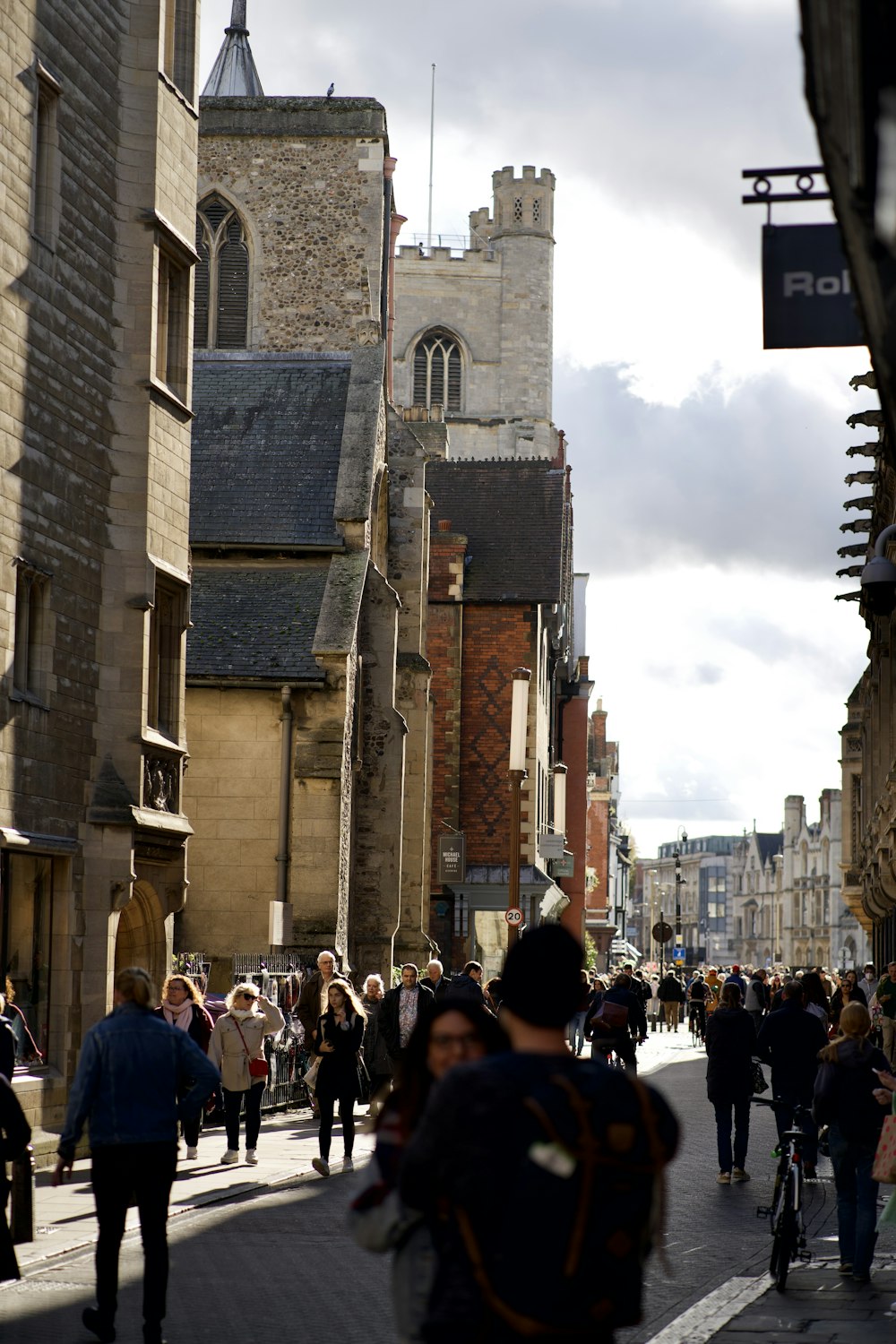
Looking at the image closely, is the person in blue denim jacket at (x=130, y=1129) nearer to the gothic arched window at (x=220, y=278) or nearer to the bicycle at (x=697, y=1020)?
the bicycle at (x=697, y=1020)

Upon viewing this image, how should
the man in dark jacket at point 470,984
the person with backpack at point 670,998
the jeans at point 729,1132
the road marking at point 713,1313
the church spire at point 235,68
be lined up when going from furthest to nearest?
1. the church spire at point 235,68
2. the person with backpack at point 670,998
3. the man in dark jacket at point 470,984
4. the jeans at point 729,1132
5. the road marking at point 713,1313

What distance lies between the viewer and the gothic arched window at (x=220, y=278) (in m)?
39.9

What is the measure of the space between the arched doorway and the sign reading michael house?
1025 centimetres

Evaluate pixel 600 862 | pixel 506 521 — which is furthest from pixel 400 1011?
pixel 600 862

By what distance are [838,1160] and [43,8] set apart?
36.3ft

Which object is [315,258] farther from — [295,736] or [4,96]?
[4,96]

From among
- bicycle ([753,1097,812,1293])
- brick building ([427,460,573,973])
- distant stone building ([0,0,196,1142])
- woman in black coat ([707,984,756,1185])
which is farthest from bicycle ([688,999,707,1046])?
bicycle ([753,1097,812,1293])

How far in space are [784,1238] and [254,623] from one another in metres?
17.3

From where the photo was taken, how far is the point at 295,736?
84.2ft

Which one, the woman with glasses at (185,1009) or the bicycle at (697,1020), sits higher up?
the woman with glasses at (185,1009)

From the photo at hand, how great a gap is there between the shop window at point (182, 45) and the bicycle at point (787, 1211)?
474 inches

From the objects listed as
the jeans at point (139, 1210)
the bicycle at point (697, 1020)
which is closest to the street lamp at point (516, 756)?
the bicycle at point (697, 1020)

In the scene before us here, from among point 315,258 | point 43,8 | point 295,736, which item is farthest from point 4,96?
point 315,258

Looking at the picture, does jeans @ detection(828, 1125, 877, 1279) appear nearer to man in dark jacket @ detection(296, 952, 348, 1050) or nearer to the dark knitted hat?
the dark knitted hat
